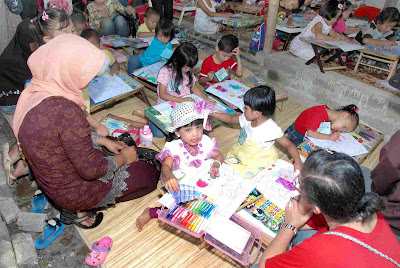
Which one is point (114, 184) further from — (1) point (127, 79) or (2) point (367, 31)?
(2) point (367, 31)

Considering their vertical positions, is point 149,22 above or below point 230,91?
above

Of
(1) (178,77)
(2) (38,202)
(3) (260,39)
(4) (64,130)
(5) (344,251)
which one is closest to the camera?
(5) (344,251)

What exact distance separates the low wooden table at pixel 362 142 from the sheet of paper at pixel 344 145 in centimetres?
5

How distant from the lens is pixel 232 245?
6.35 feet

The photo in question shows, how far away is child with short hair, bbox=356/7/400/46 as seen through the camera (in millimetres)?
4562

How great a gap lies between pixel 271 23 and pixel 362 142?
97.4 inches

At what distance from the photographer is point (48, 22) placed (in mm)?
2721

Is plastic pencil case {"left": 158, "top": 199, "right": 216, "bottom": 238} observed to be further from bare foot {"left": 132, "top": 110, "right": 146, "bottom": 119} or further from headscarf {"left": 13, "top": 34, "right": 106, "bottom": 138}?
bare foot {"left": 132, "top": 110, "right": 146, "bottom": 119}

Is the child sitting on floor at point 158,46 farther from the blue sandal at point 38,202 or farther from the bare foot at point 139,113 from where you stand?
the blue sandal at point 38,202

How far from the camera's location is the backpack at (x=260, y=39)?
4.92 meters

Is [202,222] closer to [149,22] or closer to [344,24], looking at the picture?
[149,22]

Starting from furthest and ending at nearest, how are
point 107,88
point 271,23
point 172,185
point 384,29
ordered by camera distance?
point 384,29
point 271,23
point 107,88
point 172,185

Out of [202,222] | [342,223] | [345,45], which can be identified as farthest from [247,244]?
[345,45]

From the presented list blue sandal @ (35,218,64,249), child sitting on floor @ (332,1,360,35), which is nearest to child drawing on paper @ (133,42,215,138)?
blue sandal @ (35,218,64,249)
